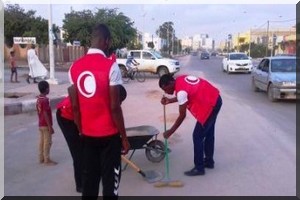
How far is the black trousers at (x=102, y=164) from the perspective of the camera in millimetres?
3699

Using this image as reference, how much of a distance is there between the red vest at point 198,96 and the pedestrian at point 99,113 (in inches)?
72.3

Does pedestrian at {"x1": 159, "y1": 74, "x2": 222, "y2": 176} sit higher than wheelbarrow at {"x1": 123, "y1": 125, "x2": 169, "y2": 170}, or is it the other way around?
pedestrian at {"x1": 159, "y1": 74, "x2": 222, "y2": 176}

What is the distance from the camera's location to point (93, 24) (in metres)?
38.8

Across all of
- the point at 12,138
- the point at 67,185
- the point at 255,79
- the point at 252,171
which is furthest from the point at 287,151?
the point at 255,79

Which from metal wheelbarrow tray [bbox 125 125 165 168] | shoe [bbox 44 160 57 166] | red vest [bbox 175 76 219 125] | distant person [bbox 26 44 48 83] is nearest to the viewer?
red vest [bbox 175 76 219 125]

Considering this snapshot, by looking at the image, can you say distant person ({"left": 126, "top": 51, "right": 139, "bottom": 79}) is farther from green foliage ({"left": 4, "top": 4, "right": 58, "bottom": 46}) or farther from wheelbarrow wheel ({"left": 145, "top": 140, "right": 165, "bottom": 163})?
green foliage ({"left": 4, "top": 4, "right": 58, "bottom": 46})

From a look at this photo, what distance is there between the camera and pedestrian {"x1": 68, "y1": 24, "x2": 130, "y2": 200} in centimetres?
350

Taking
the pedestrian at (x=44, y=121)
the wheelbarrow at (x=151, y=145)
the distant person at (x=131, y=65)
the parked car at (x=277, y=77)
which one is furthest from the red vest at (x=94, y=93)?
the distant person at (x=131, y=65)

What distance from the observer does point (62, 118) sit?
497 cm

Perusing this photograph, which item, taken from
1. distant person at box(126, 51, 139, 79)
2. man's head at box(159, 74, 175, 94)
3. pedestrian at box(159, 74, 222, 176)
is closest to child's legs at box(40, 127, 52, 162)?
pedestrian at box(159, 74, 222, 176)

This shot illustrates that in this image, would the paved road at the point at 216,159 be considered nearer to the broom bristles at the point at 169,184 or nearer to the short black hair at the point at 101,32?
the broom bristles at the point at 169,184

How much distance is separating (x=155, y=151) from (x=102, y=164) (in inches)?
105

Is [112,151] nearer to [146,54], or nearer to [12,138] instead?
[12,138]

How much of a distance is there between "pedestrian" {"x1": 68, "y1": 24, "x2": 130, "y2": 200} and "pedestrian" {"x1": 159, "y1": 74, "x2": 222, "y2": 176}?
167 centimetres
